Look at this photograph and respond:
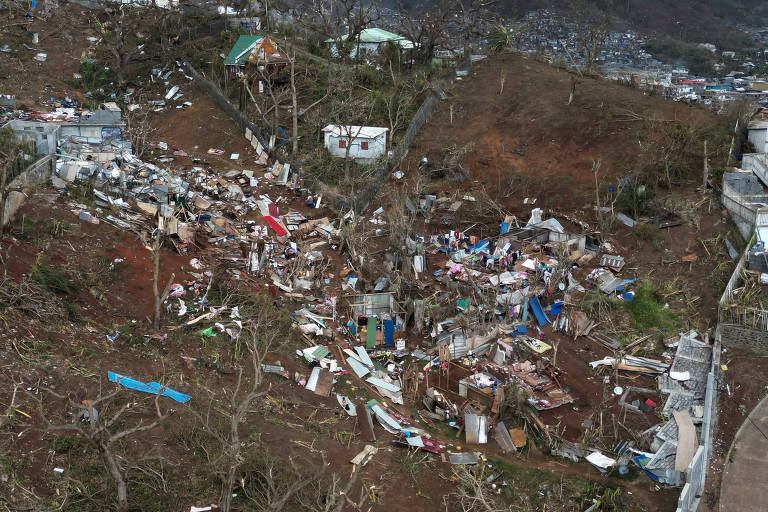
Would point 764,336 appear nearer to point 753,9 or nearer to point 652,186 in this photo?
point 652,186

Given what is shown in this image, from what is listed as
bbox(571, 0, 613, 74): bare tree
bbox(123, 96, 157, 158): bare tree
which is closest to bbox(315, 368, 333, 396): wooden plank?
bbox(123, 96, 157, 158): bare tree

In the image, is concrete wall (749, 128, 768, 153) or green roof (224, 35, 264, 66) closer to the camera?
concrete wall (749, 128, 768, 153)

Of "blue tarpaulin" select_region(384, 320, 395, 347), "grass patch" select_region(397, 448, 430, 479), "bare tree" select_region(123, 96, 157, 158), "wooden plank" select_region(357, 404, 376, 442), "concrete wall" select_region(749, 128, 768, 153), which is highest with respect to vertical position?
"concrete wall" select_region(749, 128, 768, 153)

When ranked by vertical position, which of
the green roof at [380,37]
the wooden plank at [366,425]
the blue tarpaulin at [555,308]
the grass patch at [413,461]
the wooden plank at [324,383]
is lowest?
the wooden plank at [324,383]

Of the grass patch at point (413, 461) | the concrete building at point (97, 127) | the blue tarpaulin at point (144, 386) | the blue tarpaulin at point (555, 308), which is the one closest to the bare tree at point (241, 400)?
the blue tarpaulin at point (144, 386)

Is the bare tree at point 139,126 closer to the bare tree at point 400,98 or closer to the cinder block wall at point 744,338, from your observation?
the bare tree at point 400,98

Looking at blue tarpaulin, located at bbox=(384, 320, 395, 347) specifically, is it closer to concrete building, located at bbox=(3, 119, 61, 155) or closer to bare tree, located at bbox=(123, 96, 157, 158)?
bare tree, located at bbox=(123, 96, 157, 158)

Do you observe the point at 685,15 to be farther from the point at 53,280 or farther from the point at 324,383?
the point at 53,280

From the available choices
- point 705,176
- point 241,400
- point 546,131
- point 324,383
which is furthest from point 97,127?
point 705,176
